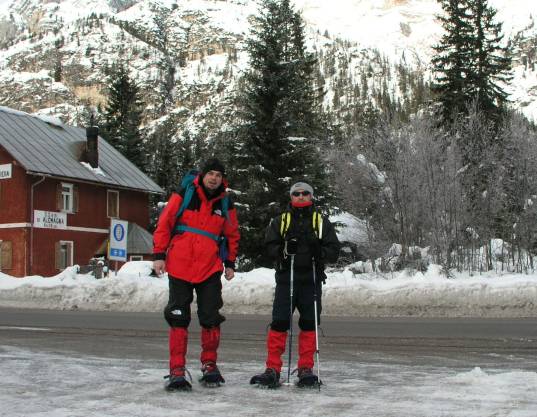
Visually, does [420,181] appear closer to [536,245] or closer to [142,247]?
[536,245]

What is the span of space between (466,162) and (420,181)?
285 cm

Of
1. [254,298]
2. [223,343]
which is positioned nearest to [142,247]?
[254,298]

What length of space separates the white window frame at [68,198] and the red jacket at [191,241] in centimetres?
3567

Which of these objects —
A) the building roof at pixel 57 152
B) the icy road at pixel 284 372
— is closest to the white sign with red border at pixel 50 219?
the building roof at pixel 57 152

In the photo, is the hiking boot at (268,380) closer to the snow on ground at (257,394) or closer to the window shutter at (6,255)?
the snow on ground at (257,394)

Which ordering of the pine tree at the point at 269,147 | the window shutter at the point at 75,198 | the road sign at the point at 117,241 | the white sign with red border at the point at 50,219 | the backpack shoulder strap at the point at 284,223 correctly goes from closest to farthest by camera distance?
the backpack shoulder strap at the point at 284,223 < the road sign at the point at 117,241 < the pine tree at the point at 269,147 < the white sign with red border at the point at 50,219 < the window shutter at the point at 75,198

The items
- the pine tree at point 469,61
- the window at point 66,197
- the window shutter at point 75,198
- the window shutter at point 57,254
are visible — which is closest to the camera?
the window shutter at point 57,254

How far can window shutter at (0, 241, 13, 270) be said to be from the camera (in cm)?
3816

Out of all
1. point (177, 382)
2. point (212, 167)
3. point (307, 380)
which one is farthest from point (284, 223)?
point (177, 382)

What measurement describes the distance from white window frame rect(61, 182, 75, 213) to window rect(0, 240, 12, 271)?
140 inches

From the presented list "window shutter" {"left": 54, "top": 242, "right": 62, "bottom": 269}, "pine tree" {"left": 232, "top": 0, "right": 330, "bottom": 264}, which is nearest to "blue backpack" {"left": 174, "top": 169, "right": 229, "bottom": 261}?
"pine tree" {"left": 232, "top": 0, "right": 330, "bottom": 264}

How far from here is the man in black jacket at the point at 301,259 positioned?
6.30m

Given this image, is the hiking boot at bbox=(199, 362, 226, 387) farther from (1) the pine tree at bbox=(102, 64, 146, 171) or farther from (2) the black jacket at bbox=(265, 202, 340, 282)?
(1) the pine tree at bbox=(102, 64, 146, 171)

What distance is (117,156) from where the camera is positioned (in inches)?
1864
